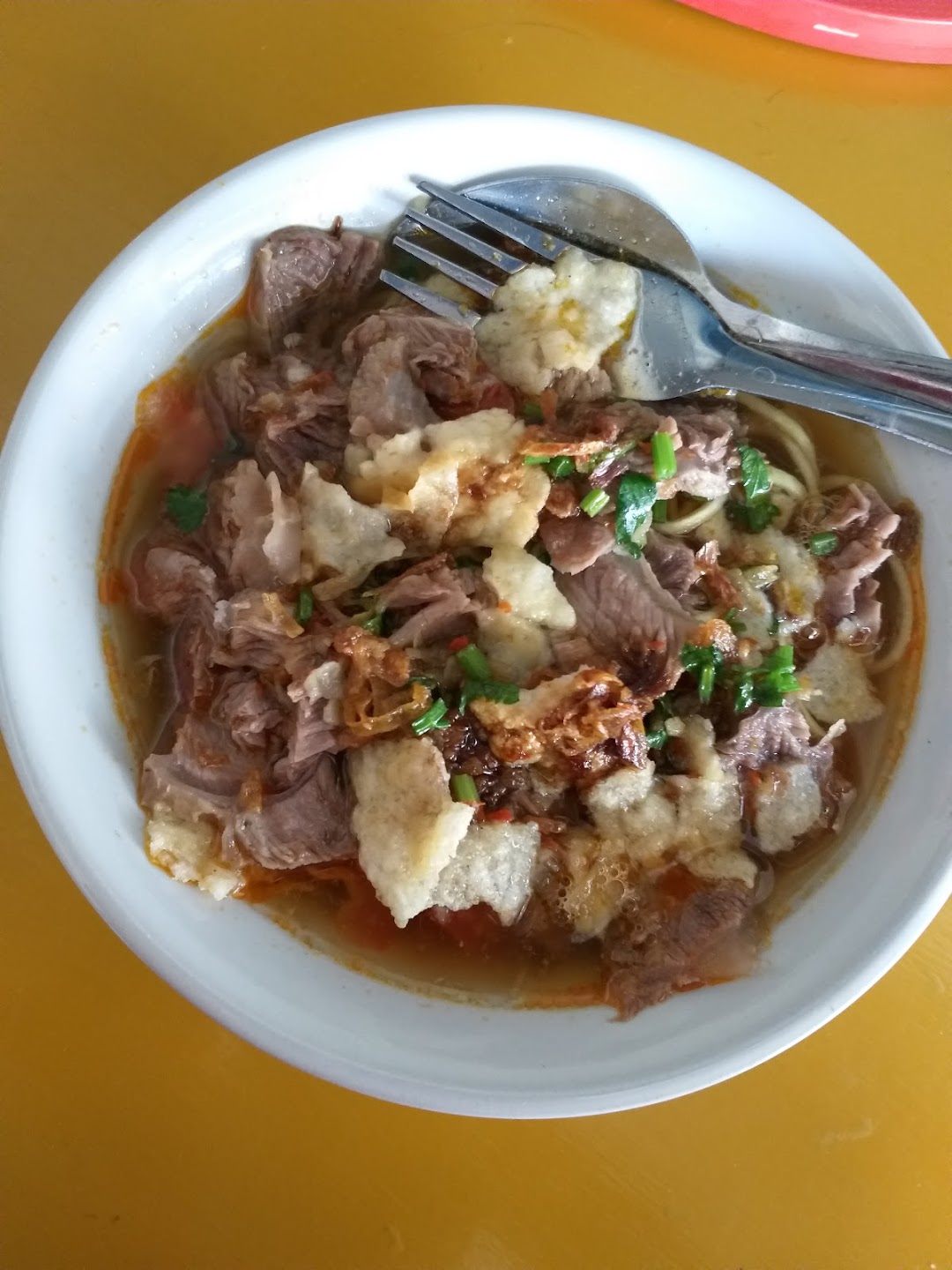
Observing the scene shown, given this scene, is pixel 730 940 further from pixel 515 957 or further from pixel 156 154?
pixel 156 154

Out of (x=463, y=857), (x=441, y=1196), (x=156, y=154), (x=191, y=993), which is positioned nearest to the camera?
(x=191, y=993)

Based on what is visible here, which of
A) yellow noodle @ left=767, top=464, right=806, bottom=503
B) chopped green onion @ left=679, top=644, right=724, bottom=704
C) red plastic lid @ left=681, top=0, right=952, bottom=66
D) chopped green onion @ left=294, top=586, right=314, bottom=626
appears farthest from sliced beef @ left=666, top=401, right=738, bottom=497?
red plastic lid @ left=681, top=0, right=952, bottom=66

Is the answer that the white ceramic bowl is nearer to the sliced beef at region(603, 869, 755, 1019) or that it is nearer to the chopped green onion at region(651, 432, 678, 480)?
the sliced beef at region(603, 869, 755, 1019)

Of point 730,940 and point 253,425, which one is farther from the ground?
point 253,425

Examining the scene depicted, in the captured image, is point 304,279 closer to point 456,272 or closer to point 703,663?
point 456,272

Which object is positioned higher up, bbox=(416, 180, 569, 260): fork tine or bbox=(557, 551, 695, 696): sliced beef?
bbox=(416, 180, 569, 260): fork tine

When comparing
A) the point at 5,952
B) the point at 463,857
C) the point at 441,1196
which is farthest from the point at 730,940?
the point at 5,952
